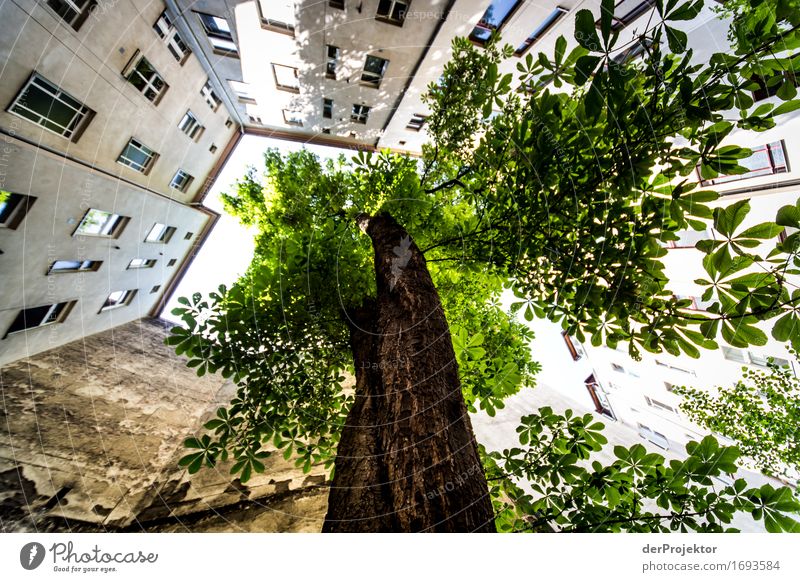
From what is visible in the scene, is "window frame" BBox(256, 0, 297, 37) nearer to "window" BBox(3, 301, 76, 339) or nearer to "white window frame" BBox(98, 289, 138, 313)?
"white window frame" BBox(98, 289, 138, 313)

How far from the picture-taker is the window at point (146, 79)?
431 cm

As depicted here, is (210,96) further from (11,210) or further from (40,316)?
(40,316)

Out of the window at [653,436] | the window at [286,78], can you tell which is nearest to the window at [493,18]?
the window at [286,78]

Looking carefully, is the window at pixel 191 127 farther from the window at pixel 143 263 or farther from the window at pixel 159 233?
the window at pixel 143 263

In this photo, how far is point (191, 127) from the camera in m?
5.43

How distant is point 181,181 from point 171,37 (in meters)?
4.07

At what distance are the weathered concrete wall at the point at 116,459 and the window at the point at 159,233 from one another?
1.28 metres

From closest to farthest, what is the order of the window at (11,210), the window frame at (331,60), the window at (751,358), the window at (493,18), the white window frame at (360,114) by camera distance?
1. the window at (11,210)
2. the window at (751,358)
3. the window at (493,18)
4. the window frame at (331,60)
5. the white window frame at (360,114)

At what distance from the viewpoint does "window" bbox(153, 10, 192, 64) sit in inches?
210

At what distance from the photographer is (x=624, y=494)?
219 cm

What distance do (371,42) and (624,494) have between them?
12020 mm

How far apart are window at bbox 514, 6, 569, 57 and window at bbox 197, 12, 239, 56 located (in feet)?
30.6

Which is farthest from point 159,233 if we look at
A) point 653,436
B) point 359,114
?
point 653,436
